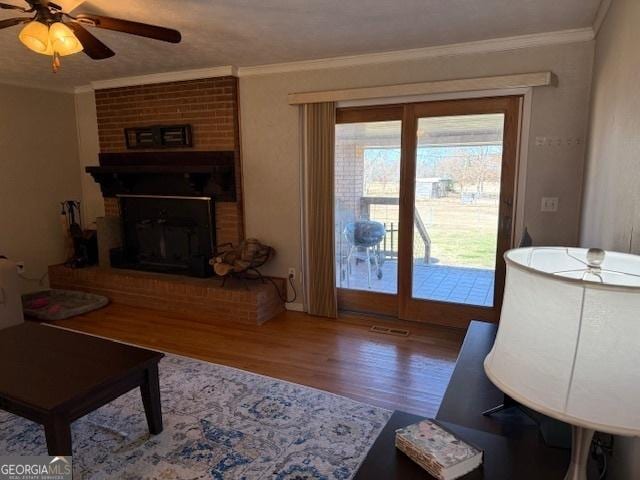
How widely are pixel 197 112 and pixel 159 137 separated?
21.0 inches

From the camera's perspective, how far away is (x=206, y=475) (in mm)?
1938

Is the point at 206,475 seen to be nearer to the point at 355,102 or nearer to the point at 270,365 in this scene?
the point at 270,365

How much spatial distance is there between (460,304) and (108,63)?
3820 mm

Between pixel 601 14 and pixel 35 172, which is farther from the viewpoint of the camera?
pixel 35 172

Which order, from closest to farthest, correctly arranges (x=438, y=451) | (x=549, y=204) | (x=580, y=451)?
(x=580, y=451) → (x=438, y=451) → (x=549, y=204)

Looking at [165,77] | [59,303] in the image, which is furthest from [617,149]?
[59,303]

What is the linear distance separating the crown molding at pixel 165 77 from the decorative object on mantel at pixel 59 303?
2.30 metres

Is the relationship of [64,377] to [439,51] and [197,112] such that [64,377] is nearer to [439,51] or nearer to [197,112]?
[197,112]

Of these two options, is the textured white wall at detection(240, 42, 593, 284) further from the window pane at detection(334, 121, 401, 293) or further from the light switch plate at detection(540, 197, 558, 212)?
the window pane at detection(334, 121, 401, 293)

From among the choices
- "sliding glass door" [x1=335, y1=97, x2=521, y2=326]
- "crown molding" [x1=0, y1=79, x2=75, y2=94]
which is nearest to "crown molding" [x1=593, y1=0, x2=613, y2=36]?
"sliding glass door" [x1=335, y1=97, x2=521, y2=326]

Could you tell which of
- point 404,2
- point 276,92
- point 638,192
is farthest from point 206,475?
point 276,92

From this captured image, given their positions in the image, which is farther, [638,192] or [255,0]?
[255,0]

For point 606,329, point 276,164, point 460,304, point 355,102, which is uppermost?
point 355,102

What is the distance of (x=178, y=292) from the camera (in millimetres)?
4168
